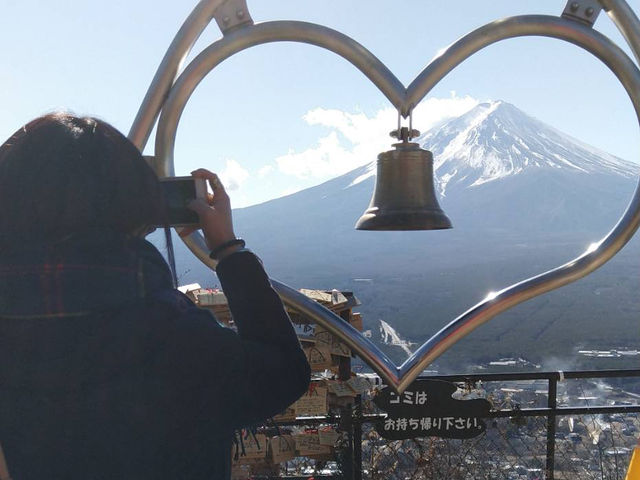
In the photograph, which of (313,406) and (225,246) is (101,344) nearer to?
(225,246)

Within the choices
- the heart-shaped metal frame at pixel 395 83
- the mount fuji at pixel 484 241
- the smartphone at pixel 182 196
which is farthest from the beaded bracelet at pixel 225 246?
the mount fuji at pixel 484 241

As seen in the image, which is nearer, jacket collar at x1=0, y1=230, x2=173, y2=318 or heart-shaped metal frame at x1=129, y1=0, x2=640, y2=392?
jacket collar at x1=0, y1=230, x2=173, y2=318

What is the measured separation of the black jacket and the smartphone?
329 mm

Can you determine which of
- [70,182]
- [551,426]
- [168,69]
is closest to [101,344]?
[70,182]

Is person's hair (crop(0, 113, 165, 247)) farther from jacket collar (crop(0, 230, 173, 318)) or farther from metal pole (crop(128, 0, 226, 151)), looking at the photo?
metal pole (crop(128, 0, 226, 151))

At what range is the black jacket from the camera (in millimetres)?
1025

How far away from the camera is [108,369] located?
3.37 feet

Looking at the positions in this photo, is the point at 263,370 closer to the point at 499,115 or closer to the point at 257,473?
the point at 257,473

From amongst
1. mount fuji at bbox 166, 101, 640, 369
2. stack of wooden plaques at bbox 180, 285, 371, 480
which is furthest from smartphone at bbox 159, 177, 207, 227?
mount fuji at bbox 166, 101, 640, 369

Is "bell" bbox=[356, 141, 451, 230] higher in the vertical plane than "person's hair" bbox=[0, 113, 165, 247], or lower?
higher

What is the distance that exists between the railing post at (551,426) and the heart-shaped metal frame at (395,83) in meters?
1.17

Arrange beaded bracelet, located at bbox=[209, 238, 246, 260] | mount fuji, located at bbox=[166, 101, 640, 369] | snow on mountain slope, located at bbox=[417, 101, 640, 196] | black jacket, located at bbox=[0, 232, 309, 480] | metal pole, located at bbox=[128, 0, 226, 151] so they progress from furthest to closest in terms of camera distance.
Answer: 1. snow on mountain slope, located at bbox=[417, 101, 640, 196]
2. mount fuji, located at bbox=[166, 101, 640, 369]
3. metal pole, located at bbox=[128, 0, 226, 151]
4. beaded bracelet, located at bbox=[209, 238, 246, 260]
5. black jacket, located at bbox=[0, 232, 309, 480]

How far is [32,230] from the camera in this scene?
3.54 feet

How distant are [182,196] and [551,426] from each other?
2.51m
